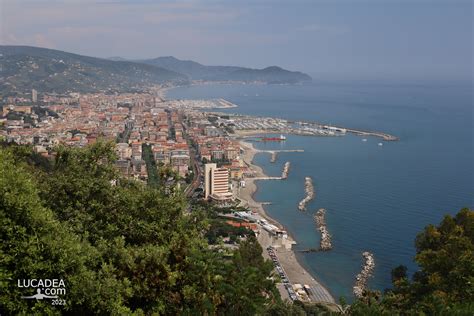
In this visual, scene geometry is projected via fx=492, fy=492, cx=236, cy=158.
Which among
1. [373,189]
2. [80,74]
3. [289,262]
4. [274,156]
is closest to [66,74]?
[80,74]

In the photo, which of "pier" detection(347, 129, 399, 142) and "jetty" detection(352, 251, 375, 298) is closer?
"jetty" detection(352, 251, 375, 298)

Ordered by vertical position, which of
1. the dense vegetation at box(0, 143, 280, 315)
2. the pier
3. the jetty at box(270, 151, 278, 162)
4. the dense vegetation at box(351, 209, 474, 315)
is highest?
the dense vegetation at box(0, 143, 280, 315)

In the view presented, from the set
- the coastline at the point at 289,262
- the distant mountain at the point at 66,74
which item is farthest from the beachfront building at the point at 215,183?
the distant mountain at the point at 66,74

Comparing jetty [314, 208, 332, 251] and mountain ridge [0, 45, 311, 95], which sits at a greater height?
mountain ridge [0, 45, 311, 95]

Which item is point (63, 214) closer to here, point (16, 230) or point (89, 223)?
point (89, 223)

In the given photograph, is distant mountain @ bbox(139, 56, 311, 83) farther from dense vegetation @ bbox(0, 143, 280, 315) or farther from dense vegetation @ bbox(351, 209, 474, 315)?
dense vegetation @ bbox(0, 143, 280, 315)

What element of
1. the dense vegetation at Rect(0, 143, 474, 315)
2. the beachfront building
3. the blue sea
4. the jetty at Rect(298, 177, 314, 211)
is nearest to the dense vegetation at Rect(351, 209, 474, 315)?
the dense vegetation at Rect(0, 143, 474, 315)

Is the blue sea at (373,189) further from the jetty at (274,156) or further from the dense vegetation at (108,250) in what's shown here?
the dense vegetation at (108,250)
